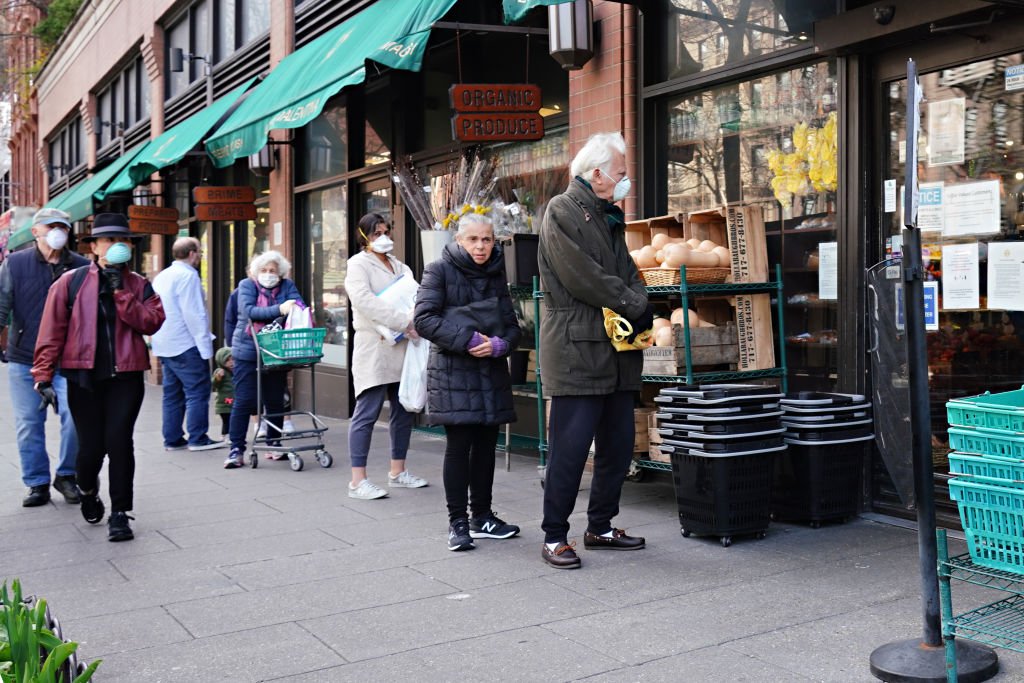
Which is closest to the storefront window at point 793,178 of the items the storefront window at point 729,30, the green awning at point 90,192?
the storefront window at point 729,30

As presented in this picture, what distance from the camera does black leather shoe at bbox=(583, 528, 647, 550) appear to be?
5520 mm

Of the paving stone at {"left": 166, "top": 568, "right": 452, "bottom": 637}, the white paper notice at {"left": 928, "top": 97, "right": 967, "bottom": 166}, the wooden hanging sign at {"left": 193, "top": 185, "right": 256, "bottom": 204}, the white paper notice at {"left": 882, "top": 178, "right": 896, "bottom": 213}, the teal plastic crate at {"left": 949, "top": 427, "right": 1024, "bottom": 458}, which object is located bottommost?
the paving stone at {"left": 166, "top": 568, "right": 452, "bottom": 637}

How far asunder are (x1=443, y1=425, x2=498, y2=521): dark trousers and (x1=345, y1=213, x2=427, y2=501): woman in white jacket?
1.40 metres

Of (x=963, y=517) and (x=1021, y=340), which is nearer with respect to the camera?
(x=963, y=517)

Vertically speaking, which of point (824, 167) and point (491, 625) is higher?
point (824, 167)

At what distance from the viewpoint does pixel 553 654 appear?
13.1 ft

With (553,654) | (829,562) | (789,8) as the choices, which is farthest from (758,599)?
(789,8)

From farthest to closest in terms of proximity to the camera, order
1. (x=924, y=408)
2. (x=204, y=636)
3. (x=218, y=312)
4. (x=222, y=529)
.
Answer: (x=218, y=312) < (x=222, y=529) < (x=204, y=636) < (x=924, y=408)

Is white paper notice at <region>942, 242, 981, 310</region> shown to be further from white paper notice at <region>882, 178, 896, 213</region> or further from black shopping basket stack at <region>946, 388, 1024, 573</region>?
black shopping basket stack at <region>946, 388, 1024, 573</region>

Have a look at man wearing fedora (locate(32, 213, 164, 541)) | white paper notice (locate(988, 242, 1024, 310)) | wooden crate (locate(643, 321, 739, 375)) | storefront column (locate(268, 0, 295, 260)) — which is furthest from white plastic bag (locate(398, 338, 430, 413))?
storefront column (locate(268, 0, 295, 260))

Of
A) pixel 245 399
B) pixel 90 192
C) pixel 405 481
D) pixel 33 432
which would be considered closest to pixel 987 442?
pixel 405 481

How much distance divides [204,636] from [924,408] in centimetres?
290

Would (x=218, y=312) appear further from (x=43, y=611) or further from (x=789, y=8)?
(x=43, y=611)

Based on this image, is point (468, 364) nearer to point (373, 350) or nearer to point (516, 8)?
point (373, 350)
